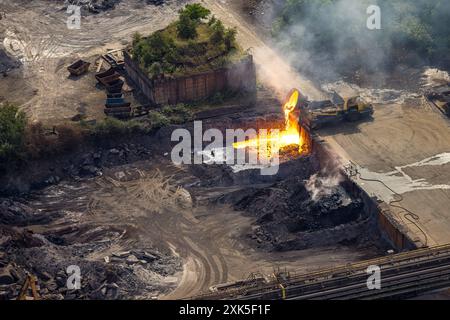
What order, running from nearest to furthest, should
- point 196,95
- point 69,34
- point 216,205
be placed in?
point 216,205, point 196,95, point 69,34

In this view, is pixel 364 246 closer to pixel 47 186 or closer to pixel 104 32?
pixel 47 186

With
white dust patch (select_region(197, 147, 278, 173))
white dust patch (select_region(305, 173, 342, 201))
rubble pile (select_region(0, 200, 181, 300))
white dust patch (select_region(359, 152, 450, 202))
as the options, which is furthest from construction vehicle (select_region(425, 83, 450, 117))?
rubble pile (select_region(0, 200, 181, 300))

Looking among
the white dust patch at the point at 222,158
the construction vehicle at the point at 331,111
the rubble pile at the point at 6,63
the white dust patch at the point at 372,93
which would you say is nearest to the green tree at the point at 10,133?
the rubble pile at the point at 6,63

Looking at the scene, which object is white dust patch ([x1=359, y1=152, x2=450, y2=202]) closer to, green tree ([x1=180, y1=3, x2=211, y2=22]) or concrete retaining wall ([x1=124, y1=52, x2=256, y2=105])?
concrete retaining wall ([x1=124, y1=52, x2=256, y2=105])

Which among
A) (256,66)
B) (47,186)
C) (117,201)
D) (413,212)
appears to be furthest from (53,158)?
(413,212)

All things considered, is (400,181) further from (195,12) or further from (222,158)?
(195,12)

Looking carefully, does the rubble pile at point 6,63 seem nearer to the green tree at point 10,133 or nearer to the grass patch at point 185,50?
the grass patch at point 185,50
